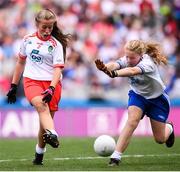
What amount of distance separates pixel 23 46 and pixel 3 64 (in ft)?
32.3

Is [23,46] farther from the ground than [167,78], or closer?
farther from the ground

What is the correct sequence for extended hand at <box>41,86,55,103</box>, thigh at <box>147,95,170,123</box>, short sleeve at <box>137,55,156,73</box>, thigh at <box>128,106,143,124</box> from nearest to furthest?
extended hand at <box>41,86,55,103</box>, short sleeve at <box>137,55,156,73</box>, thigh at <box>128,106,143,124</box>, thigh at <box>147,95,170,123</box>

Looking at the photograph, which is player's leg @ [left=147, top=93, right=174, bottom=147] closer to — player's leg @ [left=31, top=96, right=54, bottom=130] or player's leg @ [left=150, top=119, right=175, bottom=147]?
player's leg @ [left=150, top=119, right=175, bottom=147]

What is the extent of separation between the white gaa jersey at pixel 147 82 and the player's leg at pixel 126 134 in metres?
0.31

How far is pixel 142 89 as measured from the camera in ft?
34.9

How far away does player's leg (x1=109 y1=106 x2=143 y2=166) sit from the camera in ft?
33.5

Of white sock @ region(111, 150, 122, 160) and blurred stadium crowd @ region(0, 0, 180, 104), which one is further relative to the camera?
blurred stadium crowd @ region(0, 0, 180, 104)

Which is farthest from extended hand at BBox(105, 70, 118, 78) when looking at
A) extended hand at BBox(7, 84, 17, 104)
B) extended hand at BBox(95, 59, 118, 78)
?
extended hand at BBox(7, 84, 17, 104)

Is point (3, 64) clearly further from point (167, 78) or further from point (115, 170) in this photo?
point (115, 170)

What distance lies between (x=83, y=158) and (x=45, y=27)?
2617 mm

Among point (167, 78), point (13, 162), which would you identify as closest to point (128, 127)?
point (13, 162)

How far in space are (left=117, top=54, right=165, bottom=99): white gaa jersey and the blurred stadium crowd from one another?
8697 millimetres

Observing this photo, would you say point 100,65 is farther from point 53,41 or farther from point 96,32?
point 96,32

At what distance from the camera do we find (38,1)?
22.1 m
